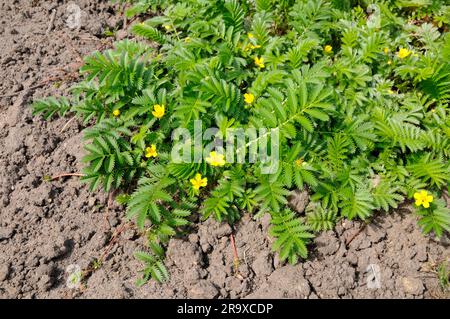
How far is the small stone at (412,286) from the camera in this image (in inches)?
98.9

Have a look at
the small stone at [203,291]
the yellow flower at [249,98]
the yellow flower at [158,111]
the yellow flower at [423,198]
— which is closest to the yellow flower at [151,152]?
the yellow flower at [158,111]

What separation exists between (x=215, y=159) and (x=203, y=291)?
0.76m

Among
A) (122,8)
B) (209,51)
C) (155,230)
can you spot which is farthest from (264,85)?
(122,8)

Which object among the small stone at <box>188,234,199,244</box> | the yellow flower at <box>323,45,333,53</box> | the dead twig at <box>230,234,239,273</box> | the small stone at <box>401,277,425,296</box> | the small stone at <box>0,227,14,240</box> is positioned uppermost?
the yellow flower at <box>323,45,333,53</box>

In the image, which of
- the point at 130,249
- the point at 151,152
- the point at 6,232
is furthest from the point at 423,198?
the point at 6,232

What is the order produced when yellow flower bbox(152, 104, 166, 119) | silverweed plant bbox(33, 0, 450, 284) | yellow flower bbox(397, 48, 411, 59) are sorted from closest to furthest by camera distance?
silverweed plant bbox(33, 0, 450, 284)
yellow flower bbox(152, 104, 166, 119)
yellow flower bbox(397, 48, 411, 59)

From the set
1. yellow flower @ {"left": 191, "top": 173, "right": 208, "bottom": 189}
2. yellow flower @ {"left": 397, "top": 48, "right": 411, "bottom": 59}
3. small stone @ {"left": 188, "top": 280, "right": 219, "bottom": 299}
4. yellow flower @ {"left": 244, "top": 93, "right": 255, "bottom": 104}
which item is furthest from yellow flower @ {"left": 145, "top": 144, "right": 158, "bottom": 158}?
yellow flower @ {"left": 397, "top": 48, "right": 411, "bottom": 59}

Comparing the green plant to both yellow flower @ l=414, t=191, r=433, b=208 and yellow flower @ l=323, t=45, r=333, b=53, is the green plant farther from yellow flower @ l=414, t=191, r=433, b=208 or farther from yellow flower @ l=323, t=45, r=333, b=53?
yellow flower @ l=323, t=45, r=333, b=53

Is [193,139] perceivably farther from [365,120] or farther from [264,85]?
[365,120]

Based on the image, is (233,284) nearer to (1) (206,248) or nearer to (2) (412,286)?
(1) (206,248)

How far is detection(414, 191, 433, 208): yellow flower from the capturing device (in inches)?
101

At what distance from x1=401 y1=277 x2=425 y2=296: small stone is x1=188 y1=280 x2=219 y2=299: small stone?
1088 millimetres

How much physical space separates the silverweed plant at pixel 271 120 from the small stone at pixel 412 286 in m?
0.29

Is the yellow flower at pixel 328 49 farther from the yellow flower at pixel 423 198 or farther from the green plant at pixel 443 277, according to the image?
the green plant at pixel 443 277
